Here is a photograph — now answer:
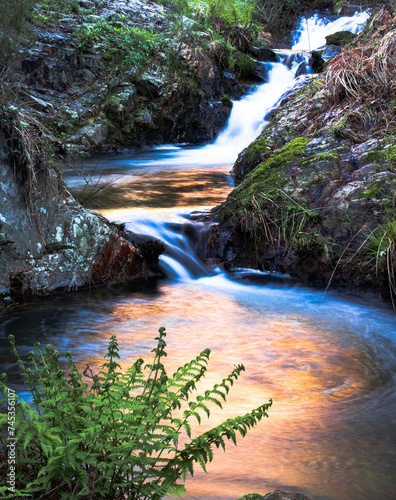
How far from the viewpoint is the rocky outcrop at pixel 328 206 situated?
18.1 ft

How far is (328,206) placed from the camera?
19.4ft

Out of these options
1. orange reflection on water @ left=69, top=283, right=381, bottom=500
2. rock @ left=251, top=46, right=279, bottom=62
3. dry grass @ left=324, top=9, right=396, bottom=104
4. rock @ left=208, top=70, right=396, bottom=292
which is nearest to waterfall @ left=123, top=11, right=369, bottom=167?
rock @ left=251, top=46, right=279, bottom=62

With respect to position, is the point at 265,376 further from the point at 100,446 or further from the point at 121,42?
the point at 121,42

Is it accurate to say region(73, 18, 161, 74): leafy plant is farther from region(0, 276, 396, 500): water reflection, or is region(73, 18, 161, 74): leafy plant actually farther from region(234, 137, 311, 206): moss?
region(0, 276, 396, 500): water reflection

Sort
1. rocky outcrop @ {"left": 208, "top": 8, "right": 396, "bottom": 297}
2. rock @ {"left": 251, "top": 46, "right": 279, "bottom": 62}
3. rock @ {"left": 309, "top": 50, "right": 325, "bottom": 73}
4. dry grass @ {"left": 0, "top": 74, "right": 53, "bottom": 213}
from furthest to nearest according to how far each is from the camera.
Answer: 1. rock @ {"left": 251, "top": 46, "right": 279, "bottom": 62}
2. rock @ {"left": 309, "top": 50, "right": 325, "bottom": 73}
3. rocky outcrop @ {"left": 208, "top": 8, "right": 396, "bottom": 297}
4. dry grass @ {"left": 0, "top": 74, "right": 53, "bottom": 213}

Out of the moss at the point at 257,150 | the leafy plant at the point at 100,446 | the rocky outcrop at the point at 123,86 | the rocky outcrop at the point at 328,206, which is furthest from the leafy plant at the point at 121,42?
the leafy plant at the point at 100,446

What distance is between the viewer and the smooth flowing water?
2.29m

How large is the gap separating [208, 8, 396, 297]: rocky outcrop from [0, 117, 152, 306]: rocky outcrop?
162 cm

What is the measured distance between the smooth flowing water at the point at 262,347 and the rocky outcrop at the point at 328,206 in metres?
0.29

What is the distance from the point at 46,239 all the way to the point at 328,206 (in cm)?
349

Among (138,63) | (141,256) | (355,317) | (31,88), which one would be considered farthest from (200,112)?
(355,317)

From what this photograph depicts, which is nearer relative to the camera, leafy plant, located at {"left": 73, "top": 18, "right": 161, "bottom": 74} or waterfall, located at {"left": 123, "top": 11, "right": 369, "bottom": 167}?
waterfall, located at {"left": 123, "top": 11, "right": 369, "bottom": 167}

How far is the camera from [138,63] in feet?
47.9

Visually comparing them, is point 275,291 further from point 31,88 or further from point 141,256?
point 31,88
